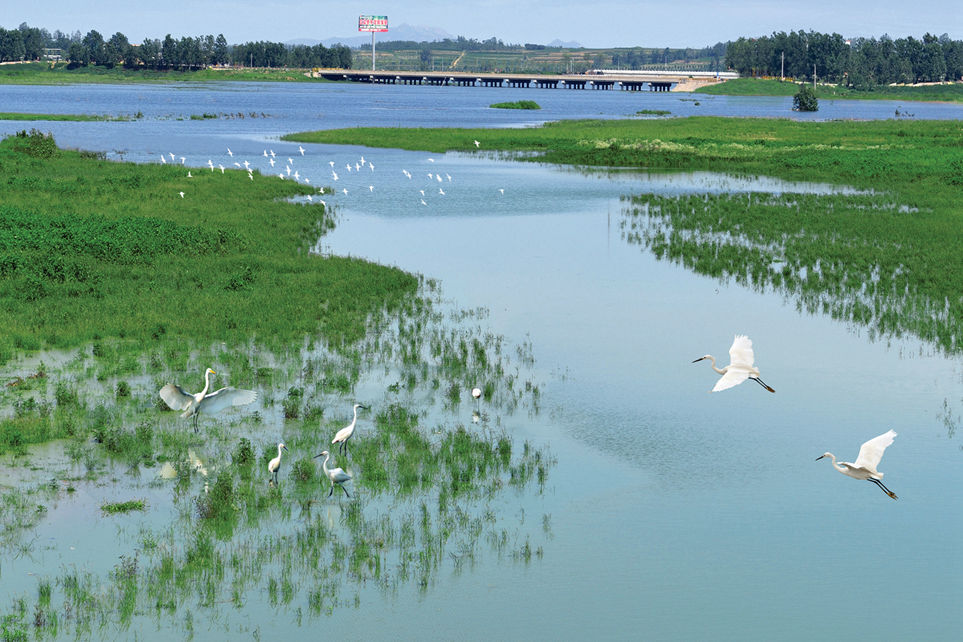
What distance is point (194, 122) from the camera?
117000mm

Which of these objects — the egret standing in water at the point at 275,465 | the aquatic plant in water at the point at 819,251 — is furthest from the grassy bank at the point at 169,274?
the aquatic plant in water at the point at 819,251

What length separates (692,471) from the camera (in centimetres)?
1762

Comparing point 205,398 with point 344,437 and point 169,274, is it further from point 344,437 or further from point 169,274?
point 169,274

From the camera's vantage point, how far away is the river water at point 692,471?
42.1 ft

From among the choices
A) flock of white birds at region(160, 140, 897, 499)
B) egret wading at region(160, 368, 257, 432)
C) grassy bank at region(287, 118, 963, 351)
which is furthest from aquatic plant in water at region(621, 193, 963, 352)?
egret wading at region(160, 368, 257, 432)

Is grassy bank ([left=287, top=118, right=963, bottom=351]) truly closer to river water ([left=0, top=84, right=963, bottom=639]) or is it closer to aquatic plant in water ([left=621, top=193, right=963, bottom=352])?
aquatic plant in water ([left=621, top=193, right=963, bottom=352])

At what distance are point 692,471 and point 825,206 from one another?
117 ft

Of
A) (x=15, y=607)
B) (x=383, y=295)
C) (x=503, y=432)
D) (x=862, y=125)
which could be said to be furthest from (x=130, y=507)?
(x=862, y=125)

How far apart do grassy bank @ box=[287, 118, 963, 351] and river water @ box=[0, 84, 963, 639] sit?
2.36 meters

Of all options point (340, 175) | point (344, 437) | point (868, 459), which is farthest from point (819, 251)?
point (340, 175)

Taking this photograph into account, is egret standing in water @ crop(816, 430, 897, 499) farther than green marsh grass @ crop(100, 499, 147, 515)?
No

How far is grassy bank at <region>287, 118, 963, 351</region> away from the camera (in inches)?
1220

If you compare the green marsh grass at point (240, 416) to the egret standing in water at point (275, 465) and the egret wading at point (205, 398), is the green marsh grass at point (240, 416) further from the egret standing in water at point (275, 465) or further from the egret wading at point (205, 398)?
the egret wading at point (205, 398)

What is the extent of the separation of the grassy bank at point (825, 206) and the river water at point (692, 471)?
2.36 meters
